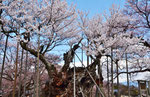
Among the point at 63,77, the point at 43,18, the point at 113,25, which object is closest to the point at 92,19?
the point at 113,25

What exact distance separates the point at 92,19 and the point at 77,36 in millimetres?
1773

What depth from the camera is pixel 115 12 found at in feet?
26.8

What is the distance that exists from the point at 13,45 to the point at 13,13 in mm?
6012

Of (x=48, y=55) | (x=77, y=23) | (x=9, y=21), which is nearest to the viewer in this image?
(x=9, y=21)

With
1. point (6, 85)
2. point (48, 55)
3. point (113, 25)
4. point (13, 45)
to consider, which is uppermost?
point (113, 25)

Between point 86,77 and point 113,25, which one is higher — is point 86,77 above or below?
below

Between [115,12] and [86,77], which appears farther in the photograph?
[115,12]

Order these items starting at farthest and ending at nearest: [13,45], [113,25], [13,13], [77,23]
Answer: [13,45]
[77,23]
[113,25]
[13,13]

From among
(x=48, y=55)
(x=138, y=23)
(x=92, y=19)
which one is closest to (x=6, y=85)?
(x=48, y=55)

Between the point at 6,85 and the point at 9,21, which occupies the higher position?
the point at 9,21

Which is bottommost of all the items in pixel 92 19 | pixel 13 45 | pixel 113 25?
pixel 13 45

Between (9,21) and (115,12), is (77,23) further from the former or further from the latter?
(9,21)

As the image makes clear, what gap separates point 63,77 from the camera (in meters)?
6.14

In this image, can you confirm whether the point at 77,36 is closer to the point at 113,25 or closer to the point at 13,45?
the point at 113,25
